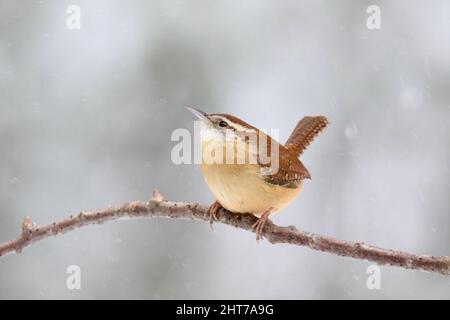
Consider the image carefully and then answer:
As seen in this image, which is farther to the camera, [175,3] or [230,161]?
[175,3]

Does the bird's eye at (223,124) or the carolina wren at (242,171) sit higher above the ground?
the bird's eye at (223,124)

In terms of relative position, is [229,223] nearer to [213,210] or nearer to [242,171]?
[213,210]

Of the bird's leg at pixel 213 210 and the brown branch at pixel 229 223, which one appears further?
the bird's leg at pixel 213 210

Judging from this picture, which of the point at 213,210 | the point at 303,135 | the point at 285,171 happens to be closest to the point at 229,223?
the point at 213,210

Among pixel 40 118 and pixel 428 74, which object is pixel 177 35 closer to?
pixel 40 118

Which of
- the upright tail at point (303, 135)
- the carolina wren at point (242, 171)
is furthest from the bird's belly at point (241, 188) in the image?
the upright tail at point (303, 135)

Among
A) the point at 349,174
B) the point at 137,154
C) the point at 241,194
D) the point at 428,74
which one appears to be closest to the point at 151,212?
the point at 241,194

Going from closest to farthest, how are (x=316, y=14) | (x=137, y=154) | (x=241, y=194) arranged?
(x=241, y=194) < (x=137, y=154) < (x=316, y=14)

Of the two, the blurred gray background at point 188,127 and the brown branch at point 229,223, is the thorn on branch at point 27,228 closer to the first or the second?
the brown branch at point 229,223
